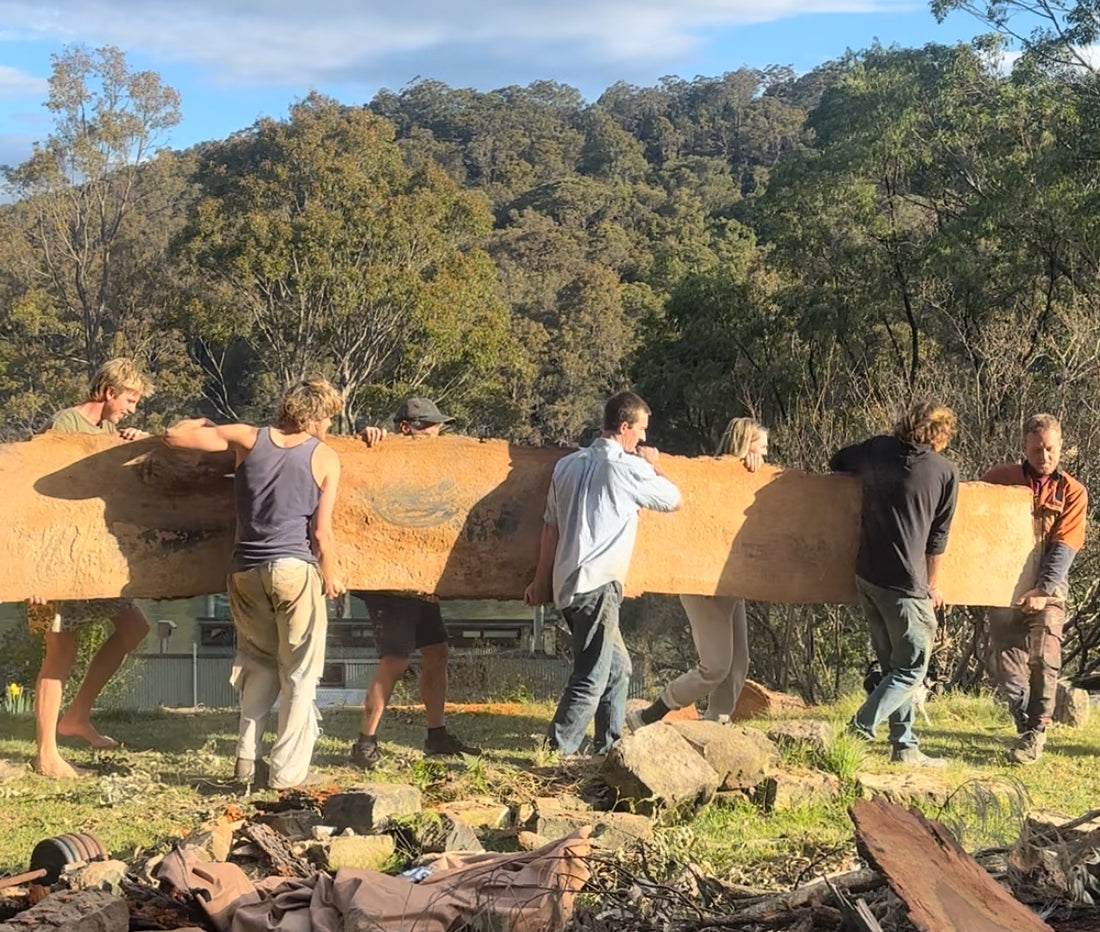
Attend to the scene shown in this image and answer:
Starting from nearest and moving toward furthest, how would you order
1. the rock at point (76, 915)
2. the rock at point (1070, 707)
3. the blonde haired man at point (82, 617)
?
1. the rock at point (76, 915)
2. the blonde haired man at point (82, 617)
3. the rock at point (1070, 707)

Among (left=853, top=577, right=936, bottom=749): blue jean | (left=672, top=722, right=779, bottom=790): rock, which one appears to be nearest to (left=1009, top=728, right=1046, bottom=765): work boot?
(left=853, top=577, right=936, bottom=749): blue jean

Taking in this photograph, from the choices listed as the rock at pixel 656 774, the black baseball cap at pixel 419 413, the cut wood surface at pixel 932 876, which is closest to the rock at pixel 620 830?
the rock at pixel 656 774

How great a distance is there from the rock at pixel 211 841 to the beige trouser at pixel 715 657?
287 cm

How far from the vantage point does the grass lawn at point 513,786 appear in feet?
16.0

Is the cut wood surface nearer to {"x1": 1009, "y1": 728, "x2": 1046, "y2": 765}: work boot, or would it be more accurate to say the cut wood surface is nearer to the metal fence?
{"x1": 1009, "y1": 728, "x2": 1046, "y2": 765}: work boot

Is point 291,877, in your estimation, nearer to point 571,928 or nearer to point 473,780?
point 571,928

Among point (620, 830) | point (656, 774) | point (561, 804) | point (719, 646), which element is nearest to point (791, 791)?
point (656, 774)

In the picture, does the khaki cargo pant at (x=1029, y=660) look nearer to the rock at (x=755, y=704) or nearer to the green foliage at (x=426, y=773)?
the rock at (x=755, y=704)

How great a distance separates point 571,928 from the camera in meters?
3.68

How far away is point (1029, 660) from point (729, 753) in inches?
94.9

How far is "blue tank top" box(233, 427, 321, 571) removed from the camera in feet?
19.0

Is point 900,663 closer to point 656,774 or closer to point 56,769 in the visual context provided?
point 656,774

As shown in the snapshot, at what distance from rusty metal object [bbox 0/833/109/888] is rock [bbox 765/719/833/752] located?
10.4 feet

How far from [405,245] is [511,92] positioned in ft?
183
